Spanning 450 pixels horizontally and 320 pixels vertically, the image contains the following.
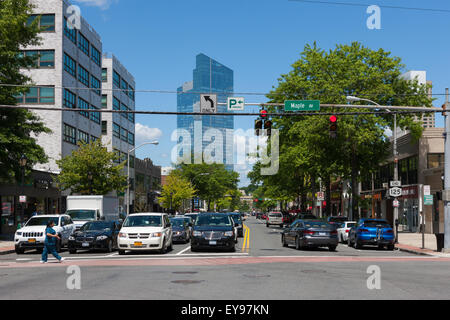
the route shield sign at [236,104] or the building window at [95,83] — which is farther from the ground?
the building window at [95,83]

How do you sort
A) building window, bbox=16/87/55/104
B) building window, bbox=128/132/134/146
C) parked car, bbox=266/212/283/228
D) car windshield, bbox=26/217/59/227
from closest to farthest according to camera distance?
car windshield, bbox=26/217/59/227, building window, bbox=16/87/55/104, parked car, bbox=266/212/283/228, building window, bbox=128/132/134/146

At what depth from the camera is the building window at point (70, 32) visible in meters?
56.4

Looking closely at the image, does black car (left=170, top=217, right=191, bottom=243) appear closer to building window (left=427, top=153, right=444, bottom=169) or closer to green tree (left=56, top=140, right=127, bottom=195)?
green tree (left=56, top=140, right=127, bottom=195)

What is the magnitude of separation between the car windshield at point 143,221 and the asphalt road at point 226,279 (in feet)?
10.5

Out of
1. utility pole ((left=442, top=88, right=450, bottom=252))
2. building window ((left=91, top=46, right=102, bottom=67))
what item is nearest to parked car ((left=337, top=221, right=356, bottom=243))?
utility pole ((left=442, top=88, right=450, bottom=252))

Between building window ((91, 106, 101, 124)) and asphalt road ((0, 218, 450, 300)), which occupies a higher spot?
building window ((91, 106, 101, 124))

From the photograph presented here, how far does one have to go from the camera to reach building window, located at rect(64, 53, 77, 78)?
5634 cm

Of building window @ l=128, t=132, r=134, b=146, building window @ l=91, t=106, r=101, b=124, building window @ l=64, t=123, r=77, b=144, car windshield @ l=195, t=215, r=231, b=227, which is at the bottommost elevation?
car windshield @ l=195, t=215, r=231, b=227

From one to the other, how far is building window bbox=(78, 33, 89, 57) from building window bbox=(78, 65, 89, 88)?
7.63ft

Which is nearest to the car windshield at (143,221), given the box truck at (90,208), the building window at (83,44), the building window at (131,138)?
the box truck at (90,208)

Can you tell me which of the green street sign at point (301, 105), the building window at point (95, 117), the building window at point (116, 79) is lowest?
the green street sign at point (301, 105)

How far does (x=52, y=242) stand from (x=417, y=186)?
36.0m

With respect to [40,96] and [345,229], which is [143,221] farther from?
[40,96]

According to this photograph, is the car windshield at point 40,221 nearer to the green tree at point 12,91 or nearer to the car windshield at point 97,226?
the car windshield at point 97,226
